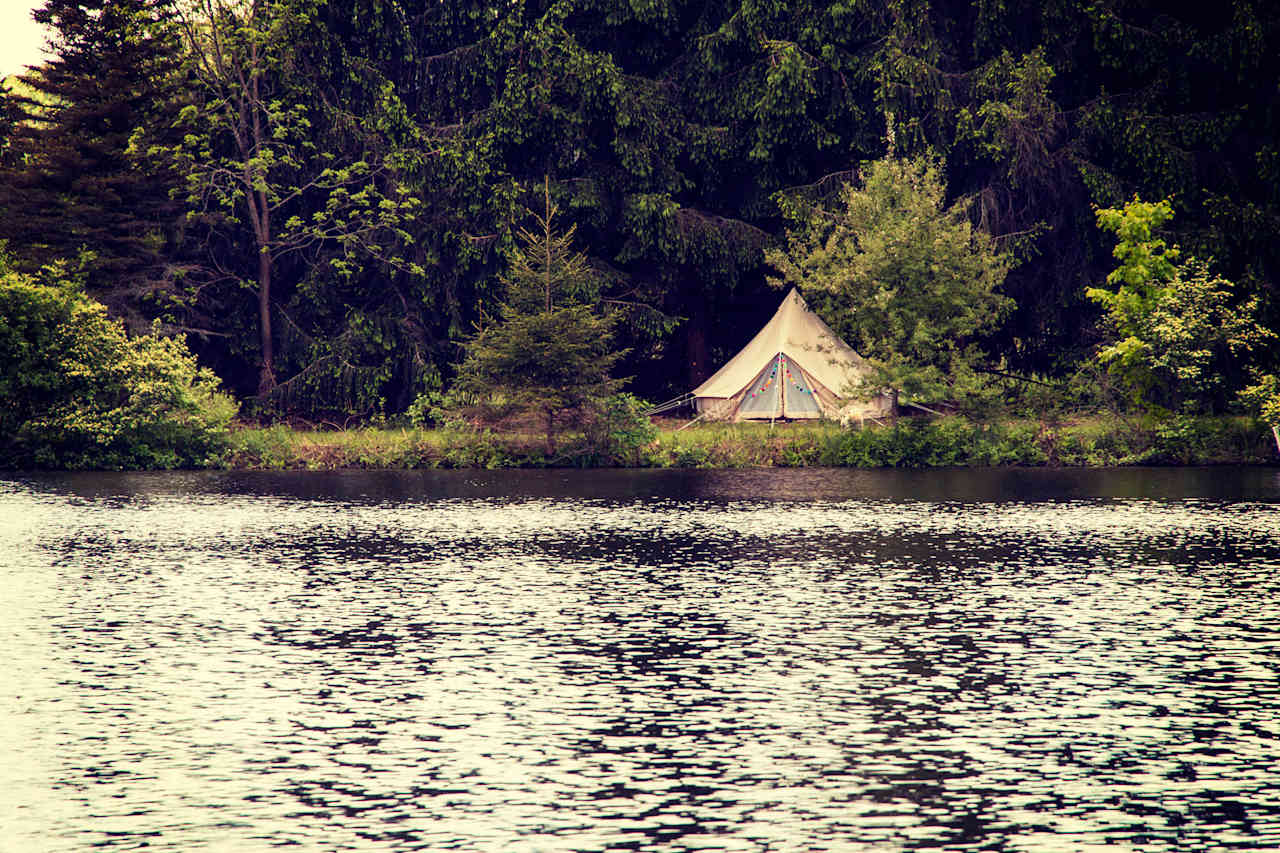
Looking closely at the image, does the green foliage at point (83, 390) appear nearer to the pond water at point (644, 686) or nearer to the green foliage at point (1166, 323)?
the pond water at point (644, 686)

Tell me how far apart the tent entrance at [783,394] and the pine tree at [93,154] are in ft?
69.6

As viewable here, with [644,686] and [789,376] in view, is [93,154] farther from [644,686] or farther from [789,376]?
[644,686]

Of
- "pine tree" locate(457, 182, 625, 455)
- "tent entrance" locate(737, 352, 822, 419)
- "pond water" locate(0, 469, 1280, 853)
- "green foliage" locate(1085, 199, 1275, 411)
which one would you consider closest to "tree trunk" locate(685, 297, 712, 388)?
"tent entrance" locate(737, 352, 822, 419)

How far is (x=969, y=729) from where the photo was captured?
45.7 ft

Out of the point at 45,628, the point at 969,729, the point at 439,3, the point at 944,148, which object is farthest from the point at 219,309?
the point at 969,729

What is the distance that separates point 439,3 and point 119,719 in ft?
164

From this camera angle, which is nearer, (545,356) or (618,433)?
(545,356)

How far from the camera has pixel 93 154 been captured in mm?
53031

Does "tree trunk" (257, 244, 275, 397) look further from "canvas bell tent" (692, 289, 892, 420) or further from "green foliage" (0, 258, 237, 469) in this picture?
"canvas bell tent" (692, 289, 892, 420)

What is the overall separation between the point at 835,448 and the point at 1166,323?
34.8 feet

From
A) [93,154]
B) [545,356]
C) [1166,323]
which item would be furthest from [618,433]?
[93,154]

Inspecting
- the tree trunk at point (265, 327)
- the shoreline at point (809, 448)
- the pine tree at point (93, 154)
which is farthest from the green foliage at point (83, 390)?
the tree trunk at point (265, 327)

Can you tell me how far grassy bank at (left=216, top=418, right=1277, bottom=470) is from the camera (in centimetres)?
4862

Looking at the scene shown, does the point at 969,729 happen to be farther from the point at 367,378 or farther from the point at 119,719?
the point at 367,378
